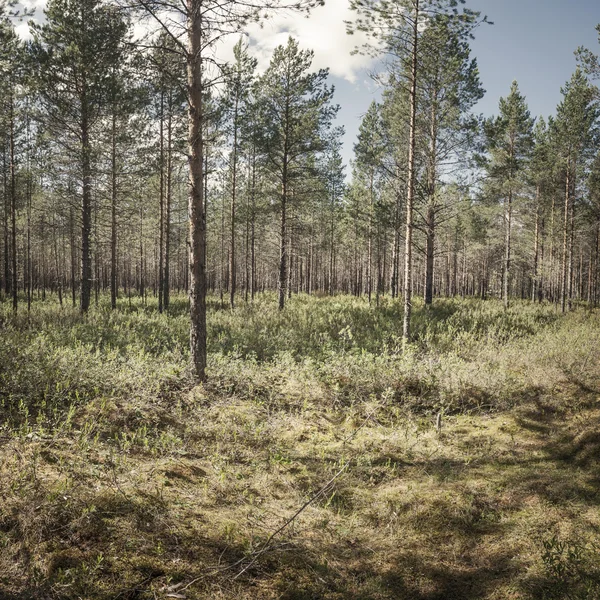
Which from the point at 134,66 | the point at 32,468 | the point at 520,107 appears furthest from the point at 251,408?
the point at 520,107

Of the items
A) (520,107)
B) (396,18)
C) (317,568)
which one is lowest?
(317,568)

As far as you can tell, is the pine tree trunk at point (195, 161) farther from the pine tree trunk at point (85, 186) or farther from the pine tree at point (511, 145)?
the pine tree at point (511, 145)

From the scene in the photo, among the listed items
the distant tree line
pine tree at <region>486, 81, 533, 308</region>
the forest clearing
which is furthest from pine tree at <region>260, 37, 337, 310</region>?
pine tree at <region>486, 81, 533, 308</region>

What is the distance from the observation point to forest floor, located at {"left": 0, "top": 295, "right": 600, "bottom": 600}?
10.3 feet

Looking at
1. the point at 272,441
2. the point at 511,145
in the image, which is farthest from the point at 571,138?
the point at 272,441

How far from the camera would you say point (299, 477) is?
4.86 meters

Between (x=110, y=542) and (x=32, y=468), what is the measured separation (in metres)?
1.40

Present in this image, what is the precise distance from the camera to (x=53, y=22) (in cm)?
1502

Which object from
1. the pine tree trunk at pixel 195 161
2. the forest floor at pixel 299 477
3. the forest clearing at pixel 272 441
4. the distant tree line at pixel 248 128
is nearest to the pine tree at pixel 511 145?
the distant tree line at pixel 248 128

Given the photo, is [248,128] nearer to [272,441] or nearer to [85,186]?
[85,186]

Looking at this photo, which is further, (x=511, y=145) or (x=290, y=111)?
(x=511, y=145)

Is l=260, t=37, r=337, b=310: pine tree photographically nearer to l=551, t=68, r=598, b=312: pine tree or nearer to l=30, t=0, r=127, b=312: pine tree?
l=30, t=0, r=127, b=312: pine tree

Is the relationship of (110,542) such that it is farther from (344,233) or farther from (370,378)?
(344,233)

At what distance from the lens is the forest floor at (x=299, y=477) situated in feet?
10.3
